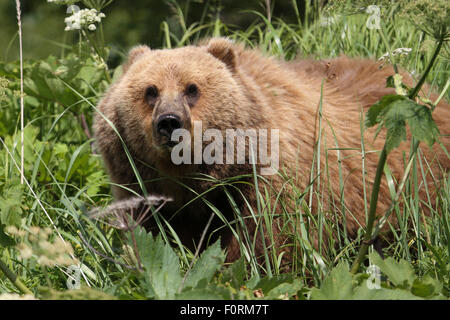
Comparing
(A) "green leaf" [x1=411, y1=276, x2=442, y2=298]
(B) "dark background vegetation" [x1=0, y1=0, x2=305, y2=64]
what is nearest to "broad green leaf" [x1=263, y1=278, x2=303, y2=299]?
(A) "green leaf" [x1=411, y1=276, x2=442, y2=298]

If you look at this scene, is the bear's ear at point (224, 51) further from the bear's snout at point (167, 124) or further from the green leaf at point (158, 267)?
the green leaf at point (158, 267)

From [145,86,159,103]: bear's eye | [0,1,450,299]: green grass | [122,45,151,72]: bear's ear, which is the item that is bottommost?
[0,1,450,299]: green grass

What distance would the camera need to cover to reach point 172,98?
3754 millimetres

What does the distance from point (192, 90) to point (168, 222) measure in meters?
0.81

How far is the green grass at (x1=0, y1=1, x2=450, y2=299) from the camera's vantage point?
2.76 m

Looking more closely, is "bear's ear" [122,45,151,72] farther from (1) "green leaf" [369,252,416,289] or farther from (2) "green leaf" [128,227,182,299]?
(1) "green leaf" [369,252,416,289]

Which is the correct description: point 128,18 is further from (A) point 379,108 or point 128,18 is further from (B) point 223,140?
(A) point 379,108

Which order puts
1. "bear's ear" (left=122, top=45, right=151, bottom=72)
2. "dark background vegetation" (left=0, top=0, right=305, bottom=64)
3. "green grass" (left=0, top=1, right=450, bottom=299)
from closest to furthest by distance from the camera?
"green grass" (left=0, top=1, right=450, bottom=299)
"bear's ear" (left=122, top=45, right=151, bottom=72)
"dark background vegetation" (left=0, top=0, right=305, bottom=64)

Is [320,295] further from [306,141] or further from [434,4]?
[306,141]

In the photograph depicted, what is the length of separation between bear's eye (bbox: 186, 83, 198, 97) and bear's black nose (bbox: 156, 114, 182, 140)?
0.28 m

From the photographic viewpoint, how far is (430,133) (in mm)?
2537

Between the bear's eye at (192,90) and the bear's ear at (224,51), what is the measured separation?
35 cm

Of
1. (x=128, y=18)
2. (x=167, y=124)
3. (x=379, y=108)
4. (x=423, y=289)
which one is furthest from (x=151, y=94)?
(x=128, y=18)

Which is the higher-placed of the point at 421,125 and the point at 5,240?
the point at 421,125
